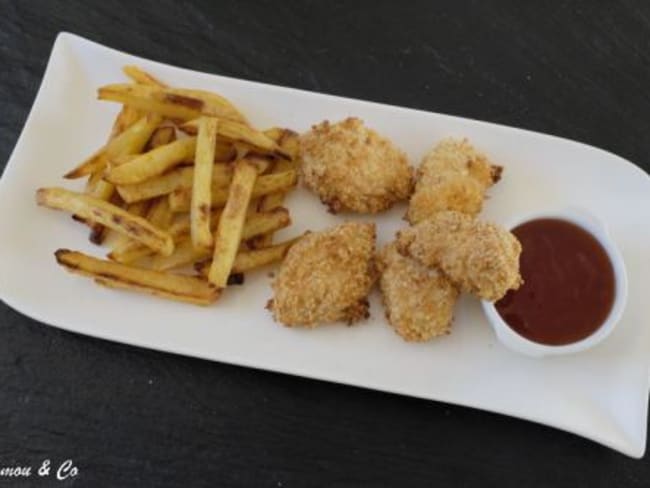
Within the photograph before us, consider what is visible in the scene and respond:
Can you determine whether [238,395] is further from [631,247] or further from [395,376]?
[631,247]

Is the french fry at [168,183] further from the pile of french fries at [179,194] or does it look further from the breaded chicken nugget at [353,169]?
the breaded chicken nugget at [353,169]

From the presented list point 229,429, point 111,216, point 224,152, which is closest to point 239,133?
point 224,152

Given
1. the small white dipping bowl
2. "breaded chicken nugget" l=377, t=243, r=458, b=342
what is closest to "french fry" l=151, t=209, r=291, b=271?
"breaded chicken nugget" l=377, t=243, r=458, b=342

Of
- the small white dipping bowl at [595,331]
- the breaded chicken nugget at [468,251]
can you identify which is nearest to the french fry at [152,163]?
the breaded chicken nugget at [468,251]

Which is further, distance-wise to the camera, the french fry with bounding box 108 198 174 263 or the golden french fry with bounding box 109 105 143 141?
the golden french fry with bounding box 109 105 143 141

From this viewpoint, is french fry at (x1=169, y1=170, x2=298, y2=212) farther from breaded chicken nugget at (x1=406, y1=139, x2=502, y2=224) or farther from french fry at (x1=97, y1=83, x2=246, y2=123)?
breaded chicken nugget at (x1=406, y1=139, x2=502, y2=224)

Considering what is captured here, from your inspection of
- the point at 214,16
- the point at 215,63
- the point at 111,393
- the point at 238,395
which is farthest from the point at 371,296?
the point at 214,16

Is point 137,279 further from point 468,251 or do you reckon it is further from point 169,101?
point 468,251
